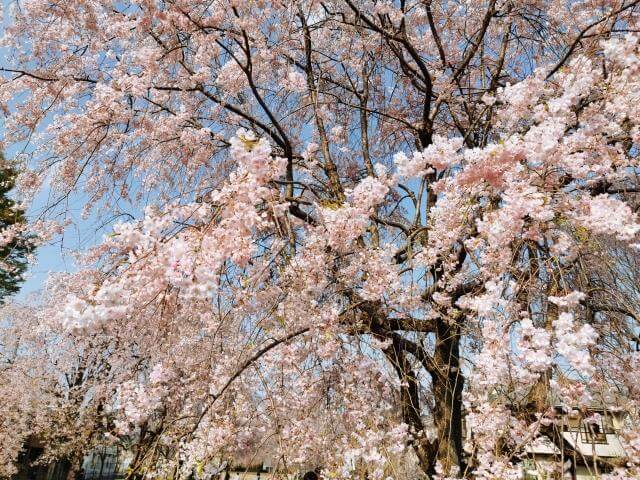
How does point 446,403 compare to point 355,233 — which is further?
Answer: point 446,403

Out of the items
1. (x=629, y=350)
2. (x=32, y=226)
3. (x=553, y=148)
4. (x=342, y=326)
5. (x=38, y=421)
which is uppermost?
(x=32, y=226)

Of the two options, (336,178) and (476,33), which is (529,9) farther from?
(336,178)

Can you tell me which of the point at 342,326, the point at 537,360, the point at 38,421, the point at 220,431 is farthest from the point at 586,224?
the point at 38,421

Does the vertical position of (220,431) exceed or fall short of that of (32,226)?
it falls short

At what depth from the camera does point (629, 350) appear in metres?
2.43

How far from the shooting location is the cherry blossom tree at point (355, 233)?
2.02 m

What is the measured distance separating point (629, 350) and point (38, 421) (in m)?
12.6

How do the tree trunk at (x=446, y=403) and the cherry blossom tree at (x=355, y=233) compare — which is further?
the tree trunk at (x=446, y=403)

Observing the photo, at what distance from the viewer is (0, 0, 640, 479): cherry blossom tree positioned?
2.02 metres

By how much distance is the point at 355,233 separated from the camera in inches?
97.9

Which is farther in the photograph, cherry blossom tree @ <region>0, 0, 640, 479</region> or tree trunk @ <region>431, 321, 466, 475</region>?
tree trunk @ <region>431, 321, 466, 475</region>

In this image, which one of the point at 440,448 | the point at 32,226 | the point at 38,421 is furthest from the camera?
the point at 38,421

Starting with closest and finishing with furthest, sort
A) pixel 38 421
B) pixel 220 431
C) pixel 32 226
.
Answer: pixel 220 431 < pixel 32 226 < pixel 38 421

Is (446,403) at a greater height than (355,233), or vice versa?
(355,233)
